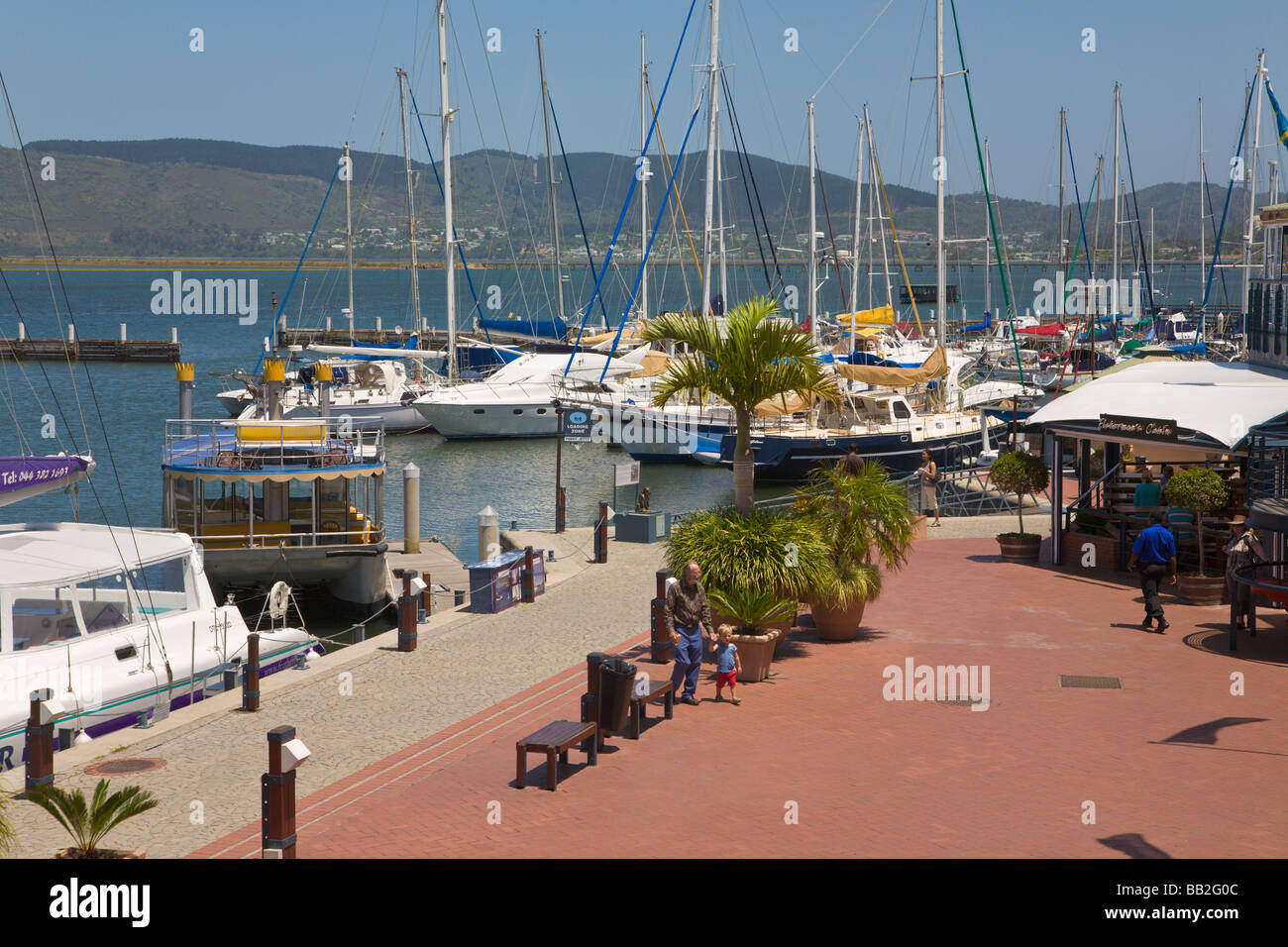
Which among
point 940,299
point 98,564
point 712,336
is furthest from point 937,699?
point 940,299

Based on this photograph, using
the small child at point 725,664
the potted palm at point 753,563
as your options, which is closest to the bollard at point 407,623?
the potted palm at point 753,563

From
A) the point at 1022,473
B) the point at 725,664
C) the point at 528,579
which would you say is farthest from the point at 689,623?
the point at 1022,473

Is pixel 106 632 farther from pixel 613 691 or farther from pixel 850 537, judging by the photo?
pixel 850 537

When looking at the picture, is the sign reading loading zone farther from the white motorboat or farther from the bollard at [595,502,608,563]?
the white motorboat

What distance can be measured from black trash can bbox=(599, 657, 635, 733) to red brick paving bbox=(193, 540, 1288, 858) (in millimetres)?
273

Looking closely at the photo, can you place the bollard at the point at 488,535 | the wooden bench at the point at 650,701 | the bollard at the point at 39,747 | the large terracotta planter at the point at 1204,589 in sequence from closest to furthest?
the bollard at the point at 39,747, the wooden bench at the point at 650,701, the large terracotta planter at the point at 1204,589, the bollard at the point at 488,535

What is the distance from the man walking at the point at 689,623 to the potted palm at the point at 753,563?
3.52 feet

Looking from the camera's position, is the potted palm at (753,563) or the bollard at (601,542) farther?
the bollard at (601,542)

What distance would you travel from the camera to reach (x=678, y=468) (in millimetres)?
46938

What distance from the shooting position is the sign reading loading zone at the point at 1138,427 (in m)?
20.1

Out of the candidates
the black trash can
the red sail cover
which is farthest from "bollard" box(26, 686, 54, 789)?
the red sail cover

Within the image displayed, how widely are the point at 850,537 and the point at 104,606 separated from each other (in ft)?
33.0

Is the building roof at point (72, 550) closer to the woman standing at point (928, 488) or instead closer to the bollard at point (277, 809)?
the bollard at point (277, 809)
